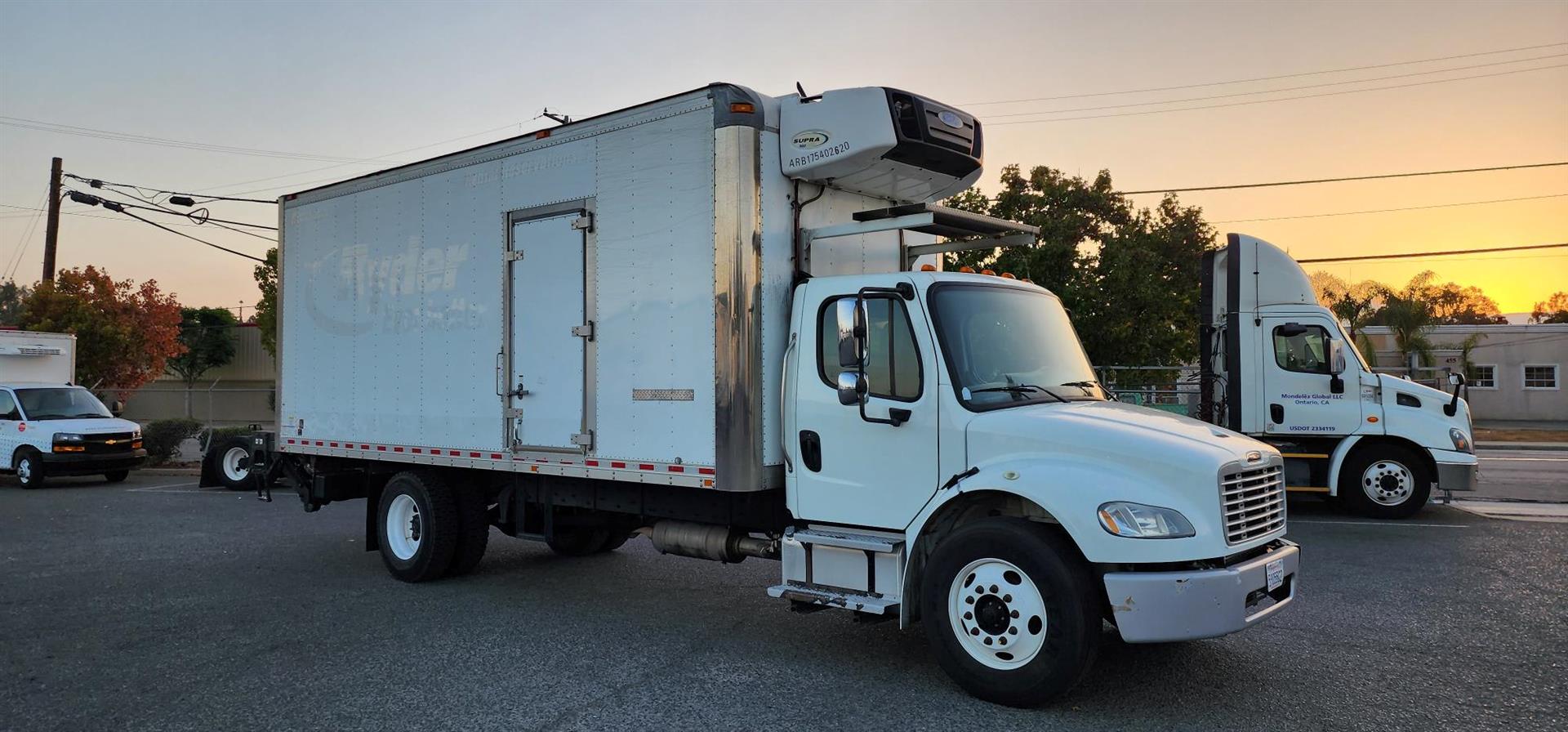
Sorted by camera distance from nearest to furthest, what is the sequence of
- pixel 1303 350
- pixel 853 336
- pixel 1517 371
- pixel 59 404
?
pixel 853 336 < pixel 1303 350 < pixel 59 404 < pixel 1517 371

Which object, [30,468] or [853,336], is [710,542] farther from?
[30,468]

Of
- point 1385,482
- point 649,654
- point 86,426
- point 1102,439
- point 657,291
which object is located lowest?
point 649,654

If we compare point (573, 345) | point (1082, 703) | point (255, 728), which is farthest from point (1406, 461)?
point (255, 728)

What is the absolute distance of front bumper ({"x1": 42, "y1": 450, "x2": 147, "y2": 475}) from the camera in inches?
686

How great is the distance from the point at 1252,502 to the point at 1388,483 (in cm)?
852

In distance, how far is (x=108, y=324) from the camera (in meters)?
28.5

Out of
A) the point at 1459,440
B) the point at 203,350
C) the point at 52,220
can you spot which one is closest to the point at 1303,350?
the point at 1459,440

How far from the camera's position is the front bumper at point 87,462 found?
17.4 meters

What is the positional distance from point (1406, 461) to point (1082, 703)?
29.7 feet

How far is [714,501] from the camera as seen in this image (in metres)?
6.57

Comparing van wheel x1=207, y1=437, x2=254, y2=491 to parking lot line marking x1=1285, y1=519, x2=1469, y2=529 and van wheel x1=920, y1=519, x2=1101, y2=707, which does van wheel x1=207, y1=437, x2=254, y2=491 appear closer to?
van wheel x1=920, y1=519, x2=1101, y2=707

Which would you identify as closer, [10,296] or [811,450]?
[811,450]

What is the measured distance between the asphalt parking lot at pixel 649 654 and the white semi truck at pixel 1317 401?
2.12m

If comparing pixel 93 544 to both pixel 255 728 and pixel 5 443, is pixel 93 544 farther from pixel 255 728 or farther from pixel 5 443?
pixel 5 443
